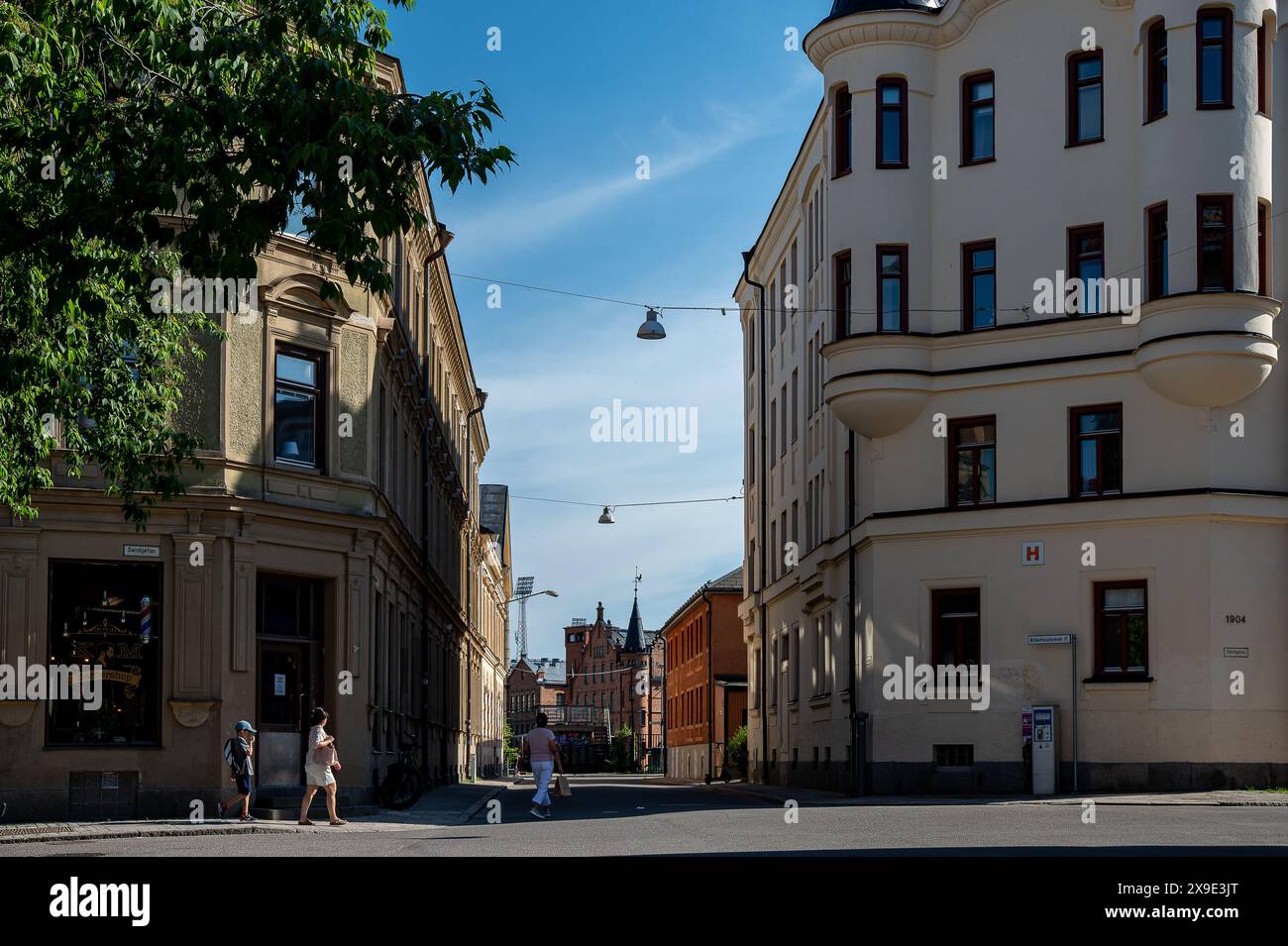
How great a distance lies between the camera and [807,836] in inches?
701

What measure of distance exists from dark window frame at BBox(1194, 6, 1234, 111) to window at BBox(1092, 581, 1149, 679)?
889 cm

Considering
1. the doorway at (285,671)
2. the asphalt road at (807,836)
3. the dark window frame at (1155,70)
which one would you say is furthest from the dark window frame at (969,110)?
the doorway at (285,671)

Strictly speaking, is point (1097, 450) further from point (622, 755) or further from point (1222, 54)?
point (622, 755)

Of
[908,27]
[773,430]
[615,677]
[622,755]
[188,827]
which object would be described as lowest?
[622,755]

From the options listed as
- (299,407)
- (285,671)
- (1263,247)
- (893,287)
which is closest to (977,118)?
(893,287)

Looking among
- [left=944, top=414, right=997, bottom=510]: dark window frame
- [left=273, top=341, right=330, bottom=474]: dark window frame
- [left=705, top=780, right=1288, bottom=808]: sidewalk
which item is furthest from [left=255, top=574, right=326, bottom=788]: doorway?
[left=944, top=414, right=997, bottom=510]: dark window frame

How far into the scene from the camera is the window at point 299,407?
25.7 m

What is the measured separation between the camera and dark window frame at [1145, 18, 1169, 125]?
3002 cm

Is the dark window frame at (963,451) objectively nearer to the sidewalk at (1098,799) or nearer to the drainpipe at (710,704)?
the sidewalk at (1098,799)

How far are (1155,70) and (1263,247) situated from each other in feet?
12.7

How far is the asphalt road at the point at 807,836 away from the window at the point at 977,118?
46.1ft

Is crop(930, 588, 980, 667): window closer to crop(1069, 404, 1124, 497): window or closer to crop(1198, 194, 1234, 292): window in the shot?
crop(1069, 404, 1124, 497): window

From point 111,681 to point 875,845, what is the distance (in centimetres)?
→ 1314
